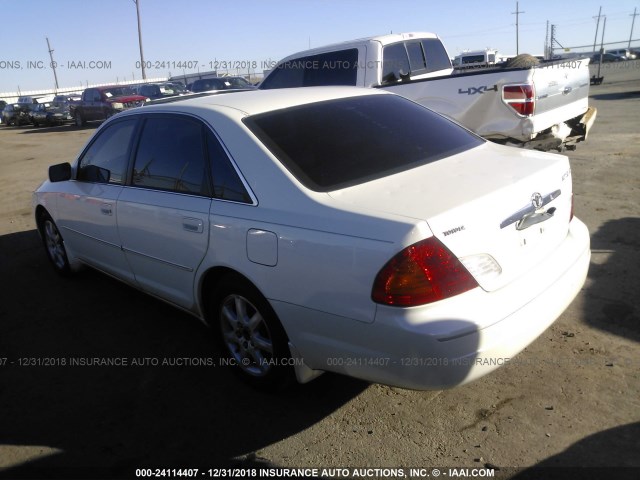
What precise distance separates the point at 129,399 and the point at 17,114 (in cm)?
3383

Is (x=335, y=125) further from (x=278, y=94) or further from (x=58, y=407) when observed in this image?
(x=58, y=407)

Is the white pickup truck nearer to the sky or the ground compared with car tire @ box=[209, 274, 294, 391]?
nearer to the sky

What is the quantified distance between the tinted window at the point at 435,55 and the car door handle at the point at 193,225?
6.38 m

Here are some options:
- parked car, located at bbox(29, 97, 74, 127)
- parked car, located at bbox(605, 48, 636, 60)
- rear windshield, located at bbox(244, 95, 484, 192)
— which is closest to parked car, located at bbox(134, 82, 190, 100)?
parked car, located at bbox(29, 97, 74, 127)

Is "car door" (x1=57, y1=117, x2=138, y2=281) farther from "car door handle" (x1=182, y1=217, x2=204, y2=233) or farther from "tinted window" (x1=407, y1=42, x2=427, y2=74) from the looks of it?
"tinted window" (x1=407, y1=42, x2=427, y2=74)

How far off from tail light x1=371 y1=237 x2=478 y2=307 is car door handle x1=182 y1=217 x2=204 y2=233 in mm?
1249

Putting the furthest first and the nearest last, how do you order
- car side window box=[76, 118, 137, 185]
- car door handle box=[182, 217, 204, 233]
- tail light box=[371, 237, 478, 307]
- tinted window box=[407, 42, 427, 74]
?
tinted window box=[407, 42, 427, 74], car side window box=[76, 118, 137, 185], car door handle box=[182, 217, 204, 233], tail light box=[371, 237, 478, 307]

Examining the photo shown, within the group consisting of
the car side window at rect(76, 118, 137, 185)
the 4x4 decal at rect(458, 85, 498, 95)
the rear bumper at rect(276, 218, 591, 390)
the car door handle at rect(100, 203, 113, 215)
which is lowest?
the rear bumper at rect(276, 218, 591, 390)

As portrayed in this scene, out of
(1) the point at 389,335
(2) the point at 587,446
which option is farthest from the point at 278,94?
(2) the point at 587,446

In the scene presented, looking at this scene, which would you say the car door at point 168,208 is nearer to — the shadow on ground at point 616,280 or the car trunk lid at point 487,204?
the car trunk lid at point 487,204

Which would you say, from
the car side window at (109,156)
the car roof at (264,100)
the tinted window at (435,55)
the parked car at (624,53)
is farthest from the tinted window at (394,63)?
the parked car at (624,53)

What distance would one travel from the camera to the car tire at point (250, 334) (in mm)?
2854

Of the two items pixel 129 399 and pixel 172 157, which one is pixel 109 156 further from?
pixel 129 399

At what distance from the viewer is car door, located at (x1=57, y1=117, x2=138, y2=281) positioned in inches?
157
